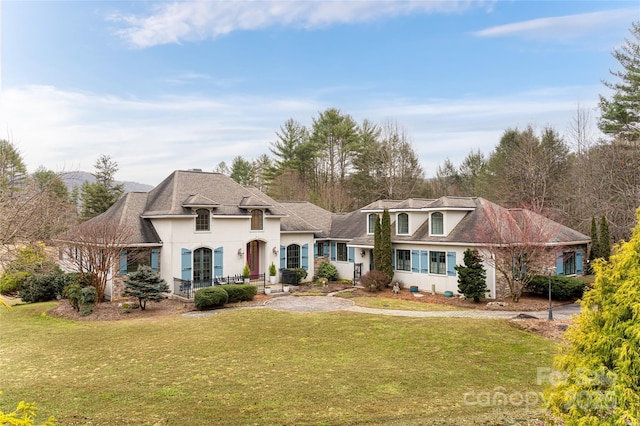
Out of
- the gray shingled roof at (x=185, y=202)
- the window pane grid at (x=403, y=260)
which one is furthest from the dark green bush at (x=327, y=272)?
the window pane grid at (x=403, y=260)

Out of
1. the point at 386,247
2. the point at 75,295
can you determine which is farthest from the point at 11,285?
the point at 386,247

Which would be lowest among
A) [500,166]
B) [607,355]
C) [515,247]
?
[607,355]

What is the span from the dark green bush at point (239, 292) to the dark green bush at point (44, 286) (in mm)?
8935

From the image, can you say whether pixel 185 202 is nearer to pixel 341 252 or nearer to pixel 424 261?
→ pixel 341 252

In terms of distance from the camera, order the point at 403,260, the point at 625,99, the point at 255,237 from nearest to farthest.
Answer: the point at 403,260, the point at 255,237, the point at 625,99

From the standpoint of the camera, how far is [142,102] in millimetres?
19922

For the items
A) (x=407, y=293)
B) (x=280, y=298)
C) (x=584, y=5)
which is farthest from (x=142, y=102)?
(x=584, y=5)

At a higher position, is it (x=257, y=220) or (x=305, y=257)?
(x=257, y=220)

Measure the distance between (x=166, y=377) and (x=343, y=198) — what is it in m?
33.9

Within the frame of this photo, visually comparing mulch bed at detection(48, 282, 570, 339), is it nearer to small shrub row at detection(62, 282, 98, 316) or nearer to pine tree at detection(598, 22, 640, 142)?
small shrub row at detection(62, 282, 98, 316)

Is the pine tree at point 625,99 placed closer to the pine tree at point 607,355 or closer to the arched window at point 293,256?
the arched window at point 293,256

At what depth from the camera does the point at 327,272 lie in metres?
26.3

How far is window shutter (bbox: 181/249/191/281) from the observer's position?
2066 centimetres

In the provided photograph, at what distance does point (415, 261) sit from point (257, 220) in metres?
9.61
